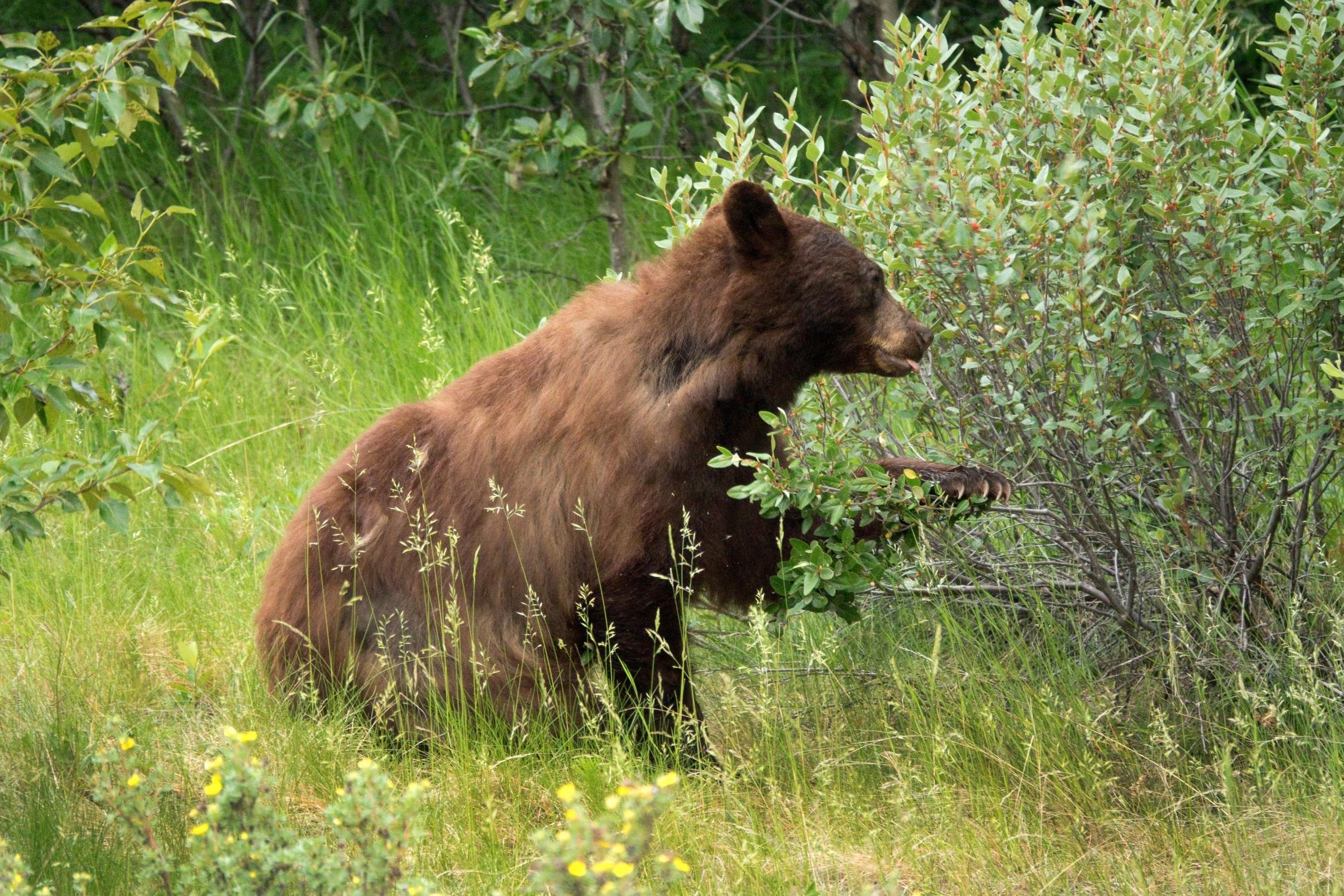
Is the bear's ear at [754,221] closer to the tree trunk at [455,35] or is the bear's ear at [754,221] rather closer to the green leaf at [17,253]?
the green leaf at [17,253]

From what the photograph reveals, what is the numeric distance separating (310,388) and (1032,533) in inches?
137

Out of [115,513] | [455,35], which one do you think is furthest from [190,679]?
[455,35]

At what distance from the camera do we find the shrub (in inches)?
130

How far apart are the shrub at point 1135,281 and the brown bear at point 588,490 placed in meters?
0.23

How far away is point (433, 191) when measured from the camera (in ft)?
24.0

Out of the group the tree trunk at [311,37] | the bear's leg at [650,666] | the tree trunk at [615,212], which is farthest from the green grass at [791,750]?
the tree trunk at [311,37]

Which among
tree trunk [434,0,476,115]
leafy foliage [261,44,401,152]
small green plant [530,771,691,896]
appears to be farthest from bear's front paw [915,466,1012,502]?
tree trunk [434,0,476,115]

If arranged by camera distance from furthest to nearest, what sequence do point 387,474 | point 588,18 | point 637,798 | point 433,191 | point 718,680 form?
Answer: point 433,191
point 588,18
point 718,680
point 387,474
point 637,798

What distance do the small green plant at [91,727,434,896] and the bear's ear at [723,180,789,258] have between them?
5.28ft

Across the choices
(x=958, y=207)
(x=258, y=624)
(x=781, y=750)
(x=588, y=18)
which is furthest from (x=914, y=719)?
(x=588, y=18)

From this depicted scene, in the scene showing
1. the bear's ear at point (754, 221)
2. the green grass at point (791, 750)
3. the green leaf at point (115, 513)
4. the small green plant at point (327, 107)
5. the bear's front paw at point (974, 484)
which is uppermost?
the bear's ear at point (754, 221)

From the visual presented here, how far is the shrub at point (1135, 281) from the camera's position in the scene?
3.30 m

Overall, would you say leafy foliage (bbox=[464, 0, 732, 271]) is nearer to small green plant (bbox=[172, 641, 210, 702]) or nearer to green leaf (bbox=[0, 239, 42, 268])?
small green plant (bbox=[172, 641, 210, 702])

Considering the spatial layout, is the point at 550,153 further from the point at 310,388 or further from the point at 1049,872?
the point at 1049,872
